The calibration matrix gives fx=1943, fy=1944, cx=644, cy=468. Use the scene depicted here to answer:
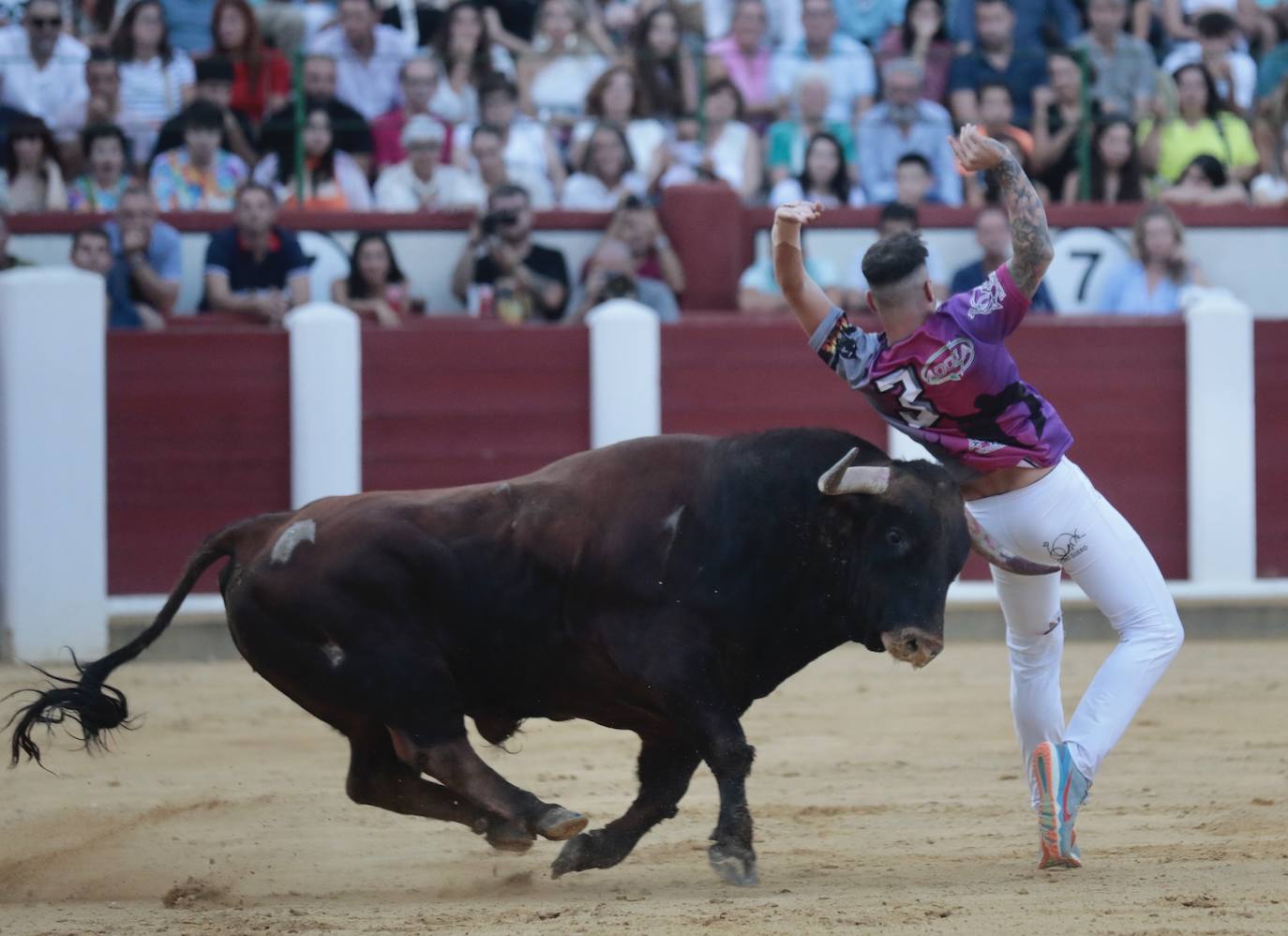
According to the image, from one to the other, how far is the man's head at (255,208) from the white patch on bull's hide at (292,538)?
14.4 ft

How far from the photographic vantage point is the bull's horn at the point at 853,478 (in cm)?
388

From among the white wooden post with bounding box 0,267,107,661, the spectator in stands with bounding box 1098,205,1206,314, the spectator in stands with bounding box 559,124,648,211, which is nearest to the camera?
the white wooden post with bounding box 0,267,107,661

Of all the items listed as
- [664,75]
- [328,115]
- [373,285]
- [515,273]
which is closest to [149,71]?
[328,115]

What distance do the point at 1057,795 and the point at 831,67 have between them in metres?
6.38

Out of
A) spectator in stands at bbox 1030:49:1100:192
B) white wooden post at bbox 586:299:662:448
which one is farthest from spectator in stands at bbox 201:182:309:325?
spectator in stands at bbox 1030:49:1100:192

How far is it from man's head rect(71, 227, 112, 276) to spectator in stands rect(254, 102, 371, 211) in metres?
0.94

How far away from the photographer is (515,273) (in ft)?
28.4

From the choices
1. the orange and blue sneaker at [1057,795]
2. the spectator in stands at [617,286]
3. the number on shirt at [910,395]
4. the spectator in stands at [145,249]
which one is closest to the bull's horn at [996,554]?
the number on shirt at [910,395]

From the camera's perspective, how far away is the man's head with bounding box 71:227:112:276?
8.20 meters

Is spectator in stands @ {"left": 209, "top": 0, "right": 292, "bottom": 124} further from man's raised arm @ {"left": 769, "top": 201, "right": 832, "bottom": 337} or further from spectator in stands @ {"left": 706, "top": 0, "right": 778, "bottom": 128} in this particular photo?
man's raised arm @ {"left": 769, "top": 201, "right": 832, "bottom": 337}

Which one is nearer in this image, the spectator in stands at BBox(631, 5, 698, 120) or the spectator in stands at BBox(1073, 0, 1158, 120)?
the spectator in stands at BBox(631, 5, 698, 120)

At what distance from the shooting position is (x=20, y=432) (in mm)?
7977

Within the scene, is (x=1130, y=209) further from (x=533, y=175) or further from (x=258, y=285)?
(x=258, y=285)

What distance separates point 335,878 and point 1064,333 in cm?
530
